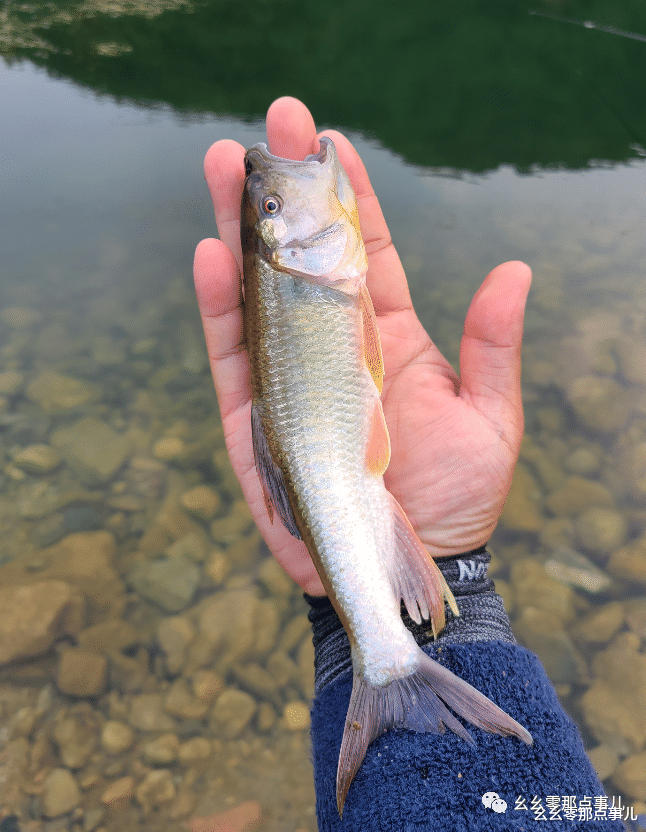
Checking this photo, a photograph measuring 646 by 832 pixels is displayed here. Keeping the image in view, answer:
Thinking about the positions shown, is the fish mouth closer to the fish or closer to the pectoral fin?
the fish

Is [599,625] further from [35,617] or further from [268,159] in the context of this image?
[35,617]

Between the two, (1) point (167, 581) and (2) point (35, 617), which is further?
(1) point (167, 581)

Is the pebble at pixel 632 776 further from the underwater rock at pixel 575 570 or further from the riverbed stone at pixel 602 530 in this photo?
the riverbed stone at pixel 602 530

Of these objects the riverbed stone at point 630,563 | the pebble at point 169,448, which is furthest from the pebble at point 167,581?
the riverbed stone at point 630,563

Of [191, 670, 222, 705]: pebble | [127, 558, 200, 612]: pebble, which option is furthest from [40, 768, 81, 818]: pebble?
[127, 558, 200, 612]: pebble

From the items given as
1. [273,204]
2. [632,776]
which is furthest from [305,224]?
[632,776]

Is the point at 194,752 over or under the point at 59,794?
over

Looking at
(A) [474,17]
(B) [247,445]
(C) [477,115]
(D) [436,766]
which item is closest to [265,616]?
(B) [247,445]
